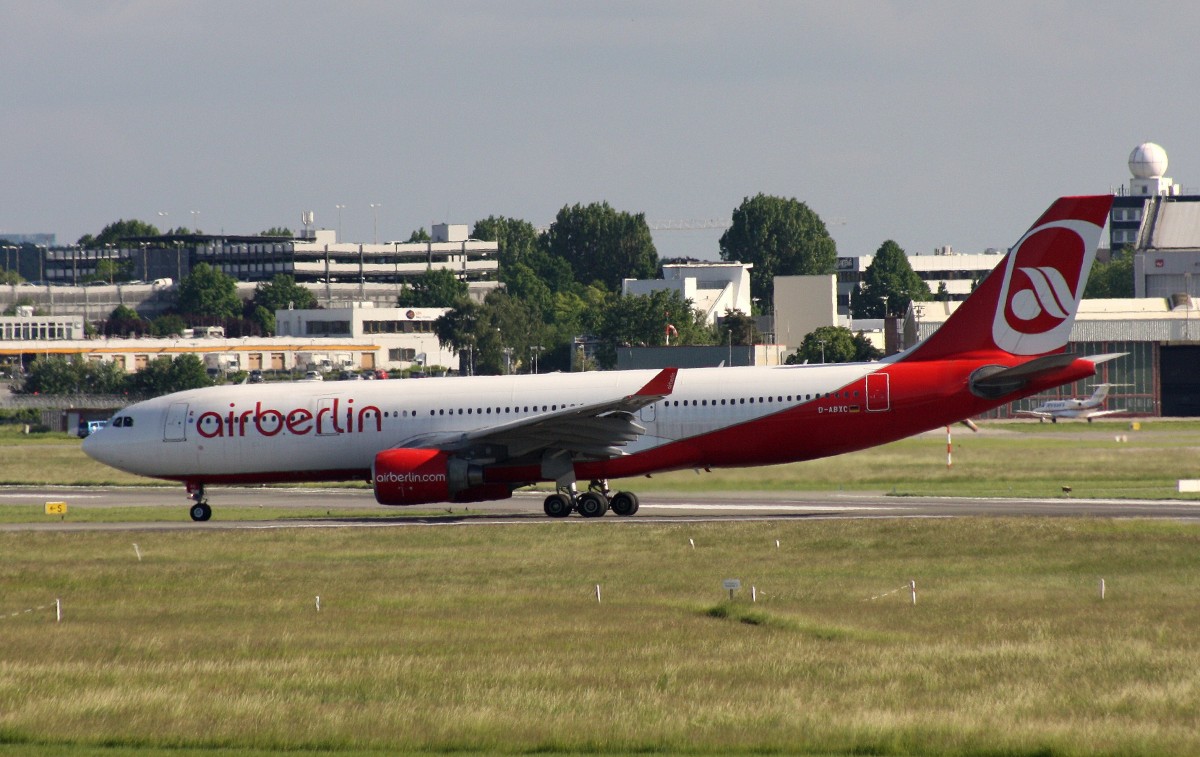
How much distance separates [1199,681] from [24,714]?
14820mm

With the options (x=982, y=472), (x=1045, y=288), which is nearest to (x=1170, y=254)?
(x=982, y=472)

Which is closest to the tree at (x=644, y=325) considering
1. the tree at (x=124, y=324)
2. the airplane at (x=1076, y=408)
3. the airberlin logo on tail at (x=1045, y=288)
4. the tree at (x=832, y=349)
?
the tree at (x=832, y=349)

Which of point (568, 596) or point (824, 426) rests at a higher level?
point (824, 426)

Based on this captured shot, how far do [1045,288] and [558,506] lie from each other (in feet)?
45.8

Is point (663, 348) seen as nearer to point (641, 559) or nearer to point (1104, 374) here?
point (1104, 374)

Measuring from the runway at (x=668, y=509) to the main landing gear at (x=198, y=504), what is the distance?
15.3 inches

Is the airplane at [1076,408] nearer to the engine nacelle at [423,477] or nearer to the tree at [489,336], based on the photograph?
the tree at [489,336]

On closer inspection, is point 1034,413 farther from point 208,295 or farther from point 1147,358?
point 208,295

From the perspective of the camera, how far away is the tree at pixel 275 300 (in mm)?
192500

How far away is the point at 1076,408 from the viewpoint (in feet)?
319

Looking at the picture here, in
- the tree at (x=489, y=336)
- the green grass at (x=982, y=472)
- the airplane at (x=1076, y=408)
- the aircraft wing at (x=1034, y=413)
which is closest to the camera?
the green grass at (x=982, y=472)

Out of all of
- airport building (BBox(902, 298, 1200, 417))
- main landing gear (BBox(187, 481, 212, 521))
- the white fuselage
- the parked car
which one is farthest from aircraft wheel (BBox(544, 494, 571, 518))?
airport building (BBox(902, 298, 1200, 417))

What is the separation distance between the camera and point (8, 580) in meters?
31.3

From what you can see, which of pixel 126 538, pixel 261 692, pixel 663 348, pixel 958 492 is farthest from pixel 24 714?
pixel 663 348
